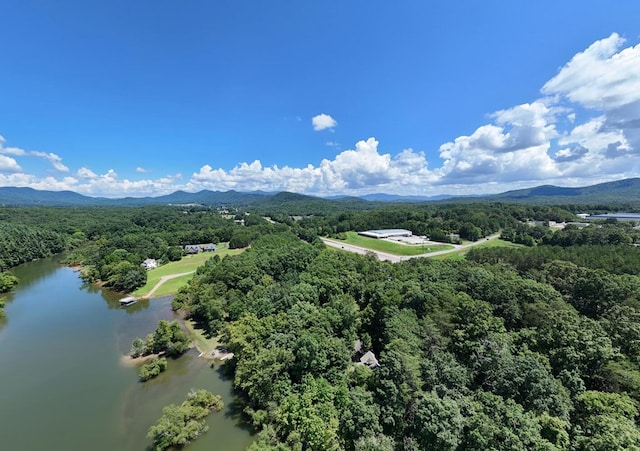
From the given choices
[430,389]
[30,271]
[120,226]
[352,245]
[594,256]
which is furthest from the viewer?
[120,226]

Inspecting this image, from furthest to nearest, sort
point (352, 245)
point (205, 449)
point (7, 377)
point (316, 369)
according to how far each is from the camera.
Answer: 1. point (352, 245)
2. point (7, 377)
3. point (316, 369)
4. point (205, 449)

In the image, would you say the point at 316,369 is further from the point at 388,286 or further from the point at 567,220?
the point at 567,220

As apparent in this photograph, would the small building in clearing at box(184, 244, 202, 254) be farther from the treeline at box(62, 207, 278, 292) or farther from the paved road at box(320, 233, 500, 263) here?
the paved road at box(320, 233, 500, 263)

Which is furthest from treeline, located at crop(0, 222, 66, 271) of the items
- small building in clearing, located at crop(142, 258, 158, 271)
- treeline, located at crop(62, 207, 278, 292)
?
small building in clearing, located at crop(142, 258, 158, 271)

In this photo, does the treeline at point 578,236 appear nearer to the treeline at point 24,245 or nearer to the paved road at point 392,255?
the paved road at point 392,255

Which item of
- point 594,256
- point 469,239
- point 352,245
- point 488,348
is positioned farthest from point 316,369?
point 469,239

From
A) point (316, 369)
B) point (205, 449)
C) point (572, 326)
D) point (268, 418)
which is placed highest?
point (572, 326)
